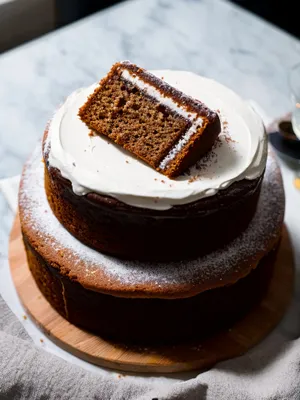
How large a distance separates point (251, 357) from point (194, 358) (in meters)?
0.17

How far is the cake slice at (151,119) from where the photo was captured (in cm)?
167

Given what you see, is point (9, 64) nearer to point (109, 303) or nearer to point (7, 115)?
point (7, 115)

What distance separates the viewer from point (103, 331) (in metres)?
1.85


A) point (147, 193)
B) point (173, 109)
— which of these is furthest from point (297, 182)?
point (147, 193)

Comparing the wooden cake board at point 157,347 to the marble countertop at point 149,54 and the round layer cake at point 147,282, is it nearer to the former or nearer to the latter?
the round layer cake at point 147,282

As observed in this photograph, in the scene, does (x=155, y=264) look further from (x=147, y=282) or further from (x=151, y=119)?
(x=151, y=119)

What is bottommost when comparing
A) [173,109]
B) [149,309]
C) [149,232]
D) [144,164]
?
[149,309]

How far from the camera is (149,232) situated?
5.45ft

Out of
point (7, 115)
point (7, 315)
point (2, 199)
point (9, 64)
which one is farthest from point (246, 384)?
point (9, 64)

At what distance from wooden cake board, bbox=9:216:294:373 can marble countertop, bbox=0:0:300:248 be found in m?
0.81

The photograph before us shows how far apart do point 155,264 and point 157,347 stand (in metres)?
0.28

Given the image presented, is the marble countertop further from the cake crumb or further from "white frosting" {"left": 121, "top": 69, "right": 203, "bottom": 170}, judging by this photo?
"white frosting" {"left": 121, "top": 69, "right": 203, "bottom": 170}

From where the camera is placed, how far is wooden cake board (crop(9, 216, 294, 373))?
1809mm

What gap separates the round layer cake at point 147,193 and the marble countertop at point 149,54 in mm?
856
